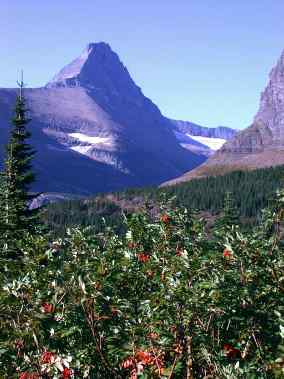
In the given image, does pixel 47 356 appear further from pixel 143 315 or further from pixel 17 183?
pixel 17 183

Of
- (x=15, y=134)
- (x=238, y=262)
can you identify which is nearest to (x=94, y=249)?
(x=238, y=262)

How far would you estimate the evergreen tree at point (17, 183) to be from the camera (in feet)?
137

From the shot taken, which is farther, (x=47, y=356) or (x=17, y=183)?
(x=17, y=183)

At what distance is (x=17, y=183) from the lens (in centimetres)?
4547

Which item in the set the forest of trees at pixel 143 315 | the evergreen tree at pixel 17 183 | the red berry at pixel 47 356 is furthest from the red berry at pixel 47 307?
the evergreen tree at pixel 17 183

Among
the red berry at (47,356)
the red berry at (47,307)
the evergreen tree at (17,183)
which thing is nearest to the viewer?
the red berry at (47,356)

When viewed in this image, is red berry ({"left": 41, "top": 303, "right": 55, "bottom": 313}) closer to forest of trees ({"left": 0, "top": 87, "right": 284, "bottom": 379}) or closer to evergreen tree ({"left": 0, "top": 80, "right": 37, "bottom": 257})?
forest of trees ({"left": 0, "top": 87, "right": 284, "bottom": 379})

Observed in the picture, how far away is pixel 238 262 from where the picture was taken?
30.7 ft

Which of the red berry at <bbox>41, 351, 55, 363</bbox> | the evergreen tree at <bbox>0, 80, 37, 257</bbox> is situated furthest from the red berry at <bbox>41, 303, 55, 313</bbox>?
the evergreen tree at <bbox>0, 80, 37, 257</bbox>

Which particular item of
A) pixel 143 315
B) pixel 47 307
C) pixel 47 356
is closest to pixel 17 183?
pixel 47 307

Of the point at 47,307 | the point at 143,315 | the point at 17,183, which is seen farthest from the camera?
the point at 17,183

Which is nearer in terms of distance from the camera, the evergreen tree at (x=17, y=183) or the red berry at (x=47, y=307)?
the red berry at (x=47, y=307)

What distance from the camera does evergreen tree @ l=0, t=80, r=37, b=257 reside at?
4188cm

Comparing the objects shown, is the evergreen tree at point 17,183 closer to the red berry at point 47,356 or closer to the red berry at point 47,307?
the red berry at point 47,307
